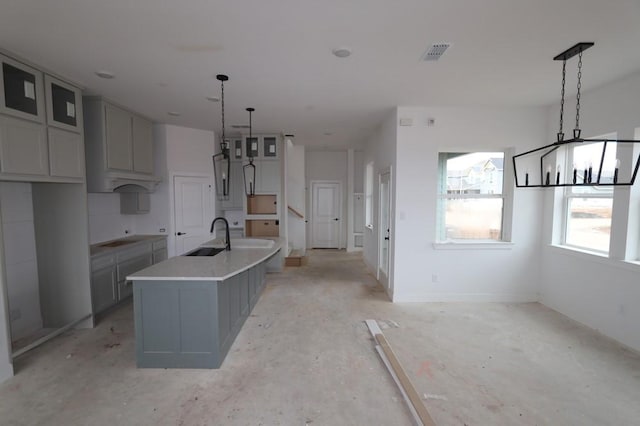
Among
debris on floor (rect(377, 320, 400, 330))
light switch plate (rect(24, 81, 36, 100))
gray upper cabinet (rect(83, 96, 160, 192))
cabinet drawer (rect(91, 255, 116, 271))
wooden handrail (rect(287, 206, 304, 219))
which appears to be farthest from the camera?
wooden handrail (rect(287, 206, 304, 219))

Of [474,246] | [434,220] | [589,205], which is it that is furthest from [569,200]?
[434,220]

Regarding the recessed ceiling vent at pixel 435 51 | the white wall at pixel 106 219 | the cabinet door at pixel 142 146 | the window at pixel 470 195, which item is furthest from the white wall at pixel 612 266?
the white wall at pixel 106 219

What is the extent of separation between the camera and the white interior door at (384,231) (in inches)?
187

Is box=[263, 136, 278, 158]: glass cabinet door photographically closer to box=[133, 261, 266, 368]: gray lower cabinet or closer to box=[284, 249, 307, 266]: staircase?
box=[284, 249, 307, 266]: staircase

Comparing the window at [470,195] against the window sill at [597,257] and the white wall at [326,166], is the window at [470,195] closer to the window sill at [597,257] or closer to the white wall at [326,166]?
the window sill at [597,257]

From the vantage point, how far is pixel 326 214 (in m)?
8.61

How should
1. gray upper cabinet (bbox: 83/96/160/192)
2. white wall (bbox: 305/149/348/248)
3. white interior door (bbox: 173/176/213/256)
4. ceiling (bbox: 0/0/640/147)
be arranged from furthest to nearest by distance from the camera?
white wall (bbox: 305/149/348/248) → white interior door (bbox: 173/176/213/256) → gray upper cabinet (bbox: 83/96/160/192) → ceiling (bbox: 0/0/640/147)

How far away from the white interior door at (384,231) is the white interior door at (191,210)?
3266 mm

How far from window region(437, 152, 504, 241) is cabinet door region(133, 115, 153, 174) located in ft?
15.2

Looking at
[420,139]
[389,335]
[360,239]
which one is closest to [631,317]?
[389,335]

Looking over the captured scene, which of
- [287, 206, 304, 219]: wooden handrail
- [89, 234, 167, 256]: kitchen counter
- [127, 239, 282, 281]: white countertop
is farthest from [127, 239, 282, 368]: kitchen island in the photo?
[287, 206, 304, 219]: wooden handrail

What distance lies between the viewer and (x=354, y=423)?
6.71ft

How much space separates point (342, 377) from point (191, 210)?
4.18 meters

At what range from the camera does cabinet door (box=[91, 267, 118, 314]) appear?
364cm
